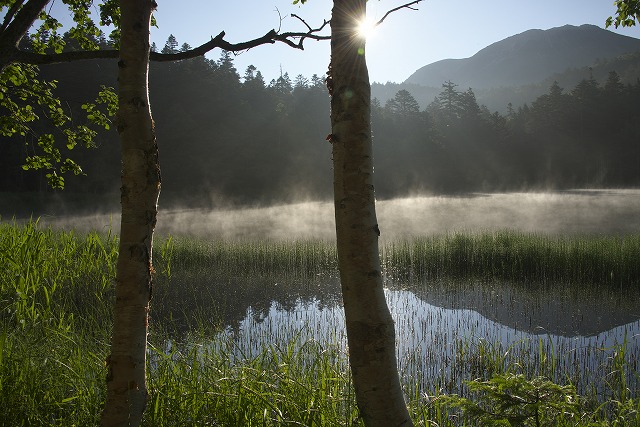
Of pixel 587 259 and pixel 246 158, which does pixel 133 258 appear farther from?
pixel 246 158

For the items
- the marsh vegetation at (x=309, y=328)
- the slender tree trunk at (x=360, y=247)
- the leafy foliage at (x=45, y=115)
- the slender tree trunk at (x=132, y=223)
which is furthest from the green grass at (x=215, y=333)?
the leafy foliage at (x=45, y=115)

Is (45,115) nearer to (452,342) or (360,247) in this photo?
(360,247)

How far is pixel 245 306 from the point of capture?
31.4ft

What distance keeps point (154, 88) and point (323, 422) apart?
197 feet

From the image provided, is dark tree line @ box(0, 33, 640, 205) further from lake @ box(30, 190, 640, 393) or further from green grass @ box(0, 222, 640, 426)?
lake @ box(30, 190, 640, 393)

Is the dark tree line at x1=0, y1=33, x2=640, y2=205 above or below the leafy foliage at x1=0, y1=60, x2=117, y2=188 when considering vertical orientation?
above

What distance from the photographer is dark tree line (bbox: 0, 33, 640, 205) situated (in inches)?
2114

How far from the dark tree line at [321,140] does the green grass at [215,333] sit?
34943 millimetres

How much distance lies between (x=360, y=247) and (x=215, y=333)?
4244 mm

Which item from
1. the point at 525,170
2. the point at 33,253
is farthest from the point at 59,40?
the point at 525,170

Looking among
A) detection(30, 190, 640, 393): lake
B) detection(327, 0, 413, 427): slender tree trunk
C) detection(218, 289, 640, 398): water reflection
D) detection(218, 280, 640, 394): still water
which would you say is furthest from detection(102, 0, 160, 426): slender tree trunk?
detection(218, 280, 640, 394): still water

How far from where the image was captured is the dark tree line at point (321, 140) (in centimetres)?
5369

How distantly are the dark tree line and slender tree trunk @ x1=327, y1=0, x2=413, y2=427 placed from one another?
152 feet

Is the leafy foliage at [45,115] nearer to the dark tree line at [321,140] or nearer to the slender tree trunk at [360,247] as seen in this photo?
the slender tree trunk at [360,247]
